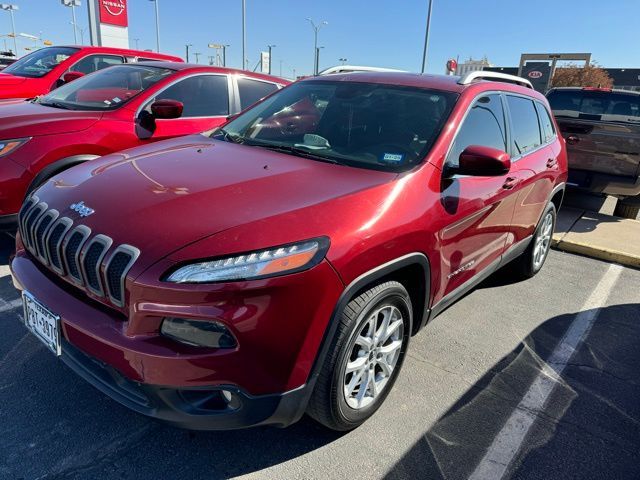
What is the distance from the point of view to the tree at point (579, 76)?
165 ft

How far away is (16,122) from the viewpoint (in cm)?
407

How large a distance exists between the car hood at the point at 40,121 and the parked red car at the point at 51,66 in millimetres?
2807

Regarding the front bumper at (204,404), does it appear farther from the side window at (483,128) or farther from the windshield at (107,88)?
the windshield at (107,88)

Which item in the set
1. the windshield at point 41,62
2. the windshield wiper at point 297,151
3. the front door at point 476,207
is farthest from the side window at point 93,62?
the front door at point 476,207

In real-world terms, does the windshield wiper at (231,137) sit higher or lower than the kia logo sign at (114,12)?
lower

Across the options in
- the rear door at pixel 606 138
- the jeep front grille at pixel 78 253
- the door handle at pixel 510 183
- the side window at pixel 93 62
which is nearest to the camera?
the jeep front grille at pixel 78 253

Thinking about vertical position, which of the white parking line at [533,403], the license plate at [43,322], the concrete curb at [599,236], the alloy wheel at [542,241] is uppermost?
the license plate at [43,322]

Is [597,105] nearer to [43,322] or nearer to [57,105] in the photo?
[57,105]

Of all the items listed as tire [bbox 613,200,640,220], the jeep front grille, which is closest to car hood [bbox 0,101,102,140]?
the jeep front grille

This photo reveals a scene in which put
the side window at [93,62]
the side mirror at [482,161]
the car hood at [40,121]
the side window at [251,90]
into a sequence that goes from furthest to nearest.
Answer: the side window at [93,62], the side window at [251,90], the car hood at [40,121], the side mirror at [482,161]

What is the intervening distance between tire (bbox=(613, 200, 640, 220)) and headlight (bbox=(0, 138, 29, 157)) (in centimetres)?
756

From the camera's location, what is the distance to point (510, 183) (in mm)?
3404

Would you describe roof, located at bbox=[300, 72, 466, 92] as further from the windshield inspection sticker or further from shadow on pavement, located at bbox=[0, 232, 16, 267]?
shadow on pavement, located at bbox=[0, 232, 16, 267]

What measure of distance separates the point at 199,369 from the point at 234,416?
0.85 feet
